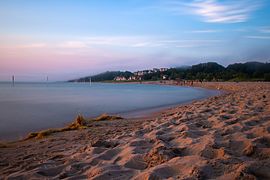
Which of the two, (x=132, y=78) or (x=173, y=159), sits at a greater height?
(x=132, y=78)

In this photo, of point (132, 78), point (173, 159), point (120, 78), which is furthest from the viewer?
point (120, 78)

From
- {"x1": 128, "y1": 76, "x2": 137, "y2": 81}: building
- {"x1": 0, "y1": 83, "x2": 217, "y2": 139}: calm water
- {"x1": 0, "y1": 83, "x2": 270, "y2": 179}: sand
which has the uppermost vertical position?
{"x1": 128, "y1": 76, "x2": 137, "y2": 81}: building

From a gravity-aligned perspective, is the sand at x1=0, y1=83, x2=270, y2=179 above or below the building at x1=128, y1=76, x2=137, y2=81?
below

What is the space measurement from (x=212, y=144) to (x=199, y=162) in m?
0.82

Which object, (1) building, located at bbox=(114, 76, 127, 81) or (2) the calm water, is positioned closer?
(2) the calm water

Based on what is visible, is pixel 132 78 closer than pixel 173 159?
No

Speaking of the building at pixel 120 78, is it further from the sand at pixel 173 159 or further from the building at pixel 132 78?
the sand at pixel 173 159

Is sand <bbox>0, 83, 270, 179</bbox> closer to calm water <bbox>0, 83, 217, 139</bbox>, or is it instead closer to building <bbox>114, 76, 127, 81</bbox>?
calm water <bbox>0, 83, 217, 139</bbox>

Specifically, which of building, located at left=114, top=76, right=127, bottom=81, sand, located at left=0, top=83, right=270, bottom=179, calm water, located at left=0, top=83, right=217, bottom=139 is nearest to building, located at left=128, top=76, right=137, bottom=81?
building, located at left=114, top=76, right=127, bottom=81

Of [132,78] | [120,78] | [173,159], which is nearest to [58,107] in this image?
[173,159]

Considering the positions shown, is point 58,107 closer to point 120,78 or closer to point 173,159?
point 173,159

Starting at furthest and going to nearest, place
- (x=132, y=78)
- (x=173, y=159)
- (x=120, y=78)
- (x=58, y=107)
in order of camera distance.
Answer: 1. (x=120, y=78)
2. (x=132, y=78)
3. (x=58, y=107)
4. (x=173, y=159)

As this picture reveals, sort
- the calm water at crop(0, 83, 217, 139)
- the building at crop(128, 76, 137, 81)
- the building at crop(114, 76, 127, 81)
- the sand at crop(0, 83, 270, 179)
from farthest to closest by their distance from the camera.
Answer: the building at crop(114, 76, 127, 81)
the building at crop(128, 76, 137, 81)
the calm water at crop(0, 83, 217, 139)
the sand at crop(0, 83, 270, 179)

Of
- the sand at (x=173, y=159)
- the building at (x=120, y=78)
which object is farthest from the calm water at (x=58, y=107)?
the building at (x=120, y=78)
